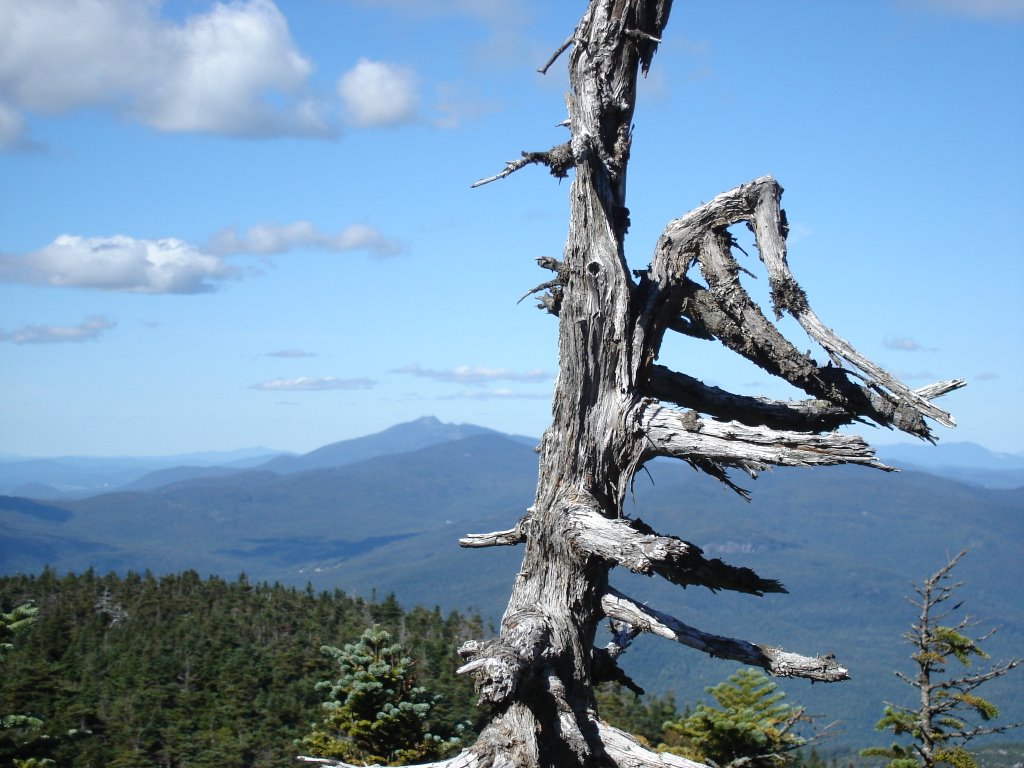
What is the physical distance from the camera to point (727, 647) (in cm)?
605

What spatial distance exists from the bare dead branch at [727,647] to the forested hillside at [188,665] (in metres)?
17.8

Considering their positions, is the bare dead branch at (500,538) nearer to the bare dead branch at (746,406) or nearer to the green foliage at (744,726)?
the bare dead branch at (746,406)

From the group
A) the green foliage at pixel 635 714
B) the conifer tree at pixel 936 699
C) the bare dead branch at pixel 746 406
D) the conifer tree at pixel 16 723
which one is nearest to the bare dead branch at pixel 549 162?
the bare dead branch at pixel 746 406

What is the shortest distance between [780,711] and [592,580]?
2020 cm

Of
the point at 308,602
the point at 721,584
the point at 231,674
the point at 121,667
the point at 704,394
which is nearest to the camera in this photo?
Answer: the point at 721,584

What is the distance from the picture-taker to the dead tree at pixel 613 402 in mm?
5938

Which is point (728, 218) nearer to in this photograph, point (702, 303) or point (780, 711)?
point (702, 303)

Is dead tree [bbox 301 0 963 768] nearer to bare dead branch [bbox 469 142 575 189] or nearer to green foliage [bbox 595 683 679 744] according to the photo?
bare dead branch [bbox 469 142 575 189]

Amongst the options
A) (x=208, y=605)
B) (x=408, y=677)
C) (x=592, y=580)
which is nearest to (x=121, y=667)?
(x=208, y=605)

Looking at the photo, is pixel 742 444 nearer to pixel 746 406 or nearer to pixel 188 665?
pixel 746 406

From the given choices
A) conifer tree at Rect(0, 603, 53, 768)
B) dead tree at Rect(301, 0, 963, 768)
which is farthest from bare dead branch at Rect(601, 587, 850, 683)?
conifer tree at Rect(0, 603, 53, 768)

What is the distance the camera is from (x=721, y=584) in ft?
19.2

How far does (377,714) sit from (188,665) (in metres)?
62.0

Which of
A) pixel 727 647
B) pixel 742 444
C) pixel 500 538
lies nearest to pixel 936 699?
Answer: pixel 727 647
